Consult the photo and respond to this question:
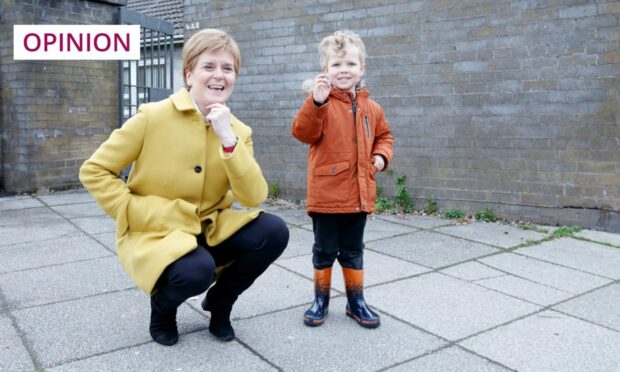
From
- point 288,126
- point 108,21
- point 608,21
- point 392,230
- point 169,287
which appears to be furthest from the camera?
point 108,21

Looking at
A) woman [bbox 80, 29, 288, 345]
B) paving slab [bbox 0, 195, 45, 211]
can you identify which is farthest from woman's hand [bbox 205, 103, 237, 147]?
paving slab [bbox 0, 195, 45, 211]

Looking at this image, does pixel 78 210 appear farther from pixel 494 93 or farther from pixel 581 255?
pixel 581 255

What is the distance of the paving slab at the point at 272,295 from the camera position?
3.50 meters

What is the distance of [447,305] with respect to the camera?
3600 millimetres

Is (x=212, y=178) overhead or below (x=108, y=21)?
below

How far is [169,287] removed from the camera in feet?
8.80

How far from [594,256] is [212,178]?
350cm

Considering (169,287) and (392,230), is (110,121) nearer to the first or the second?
(392,230)

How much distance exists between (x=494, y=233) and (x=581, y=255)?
90 centimetres

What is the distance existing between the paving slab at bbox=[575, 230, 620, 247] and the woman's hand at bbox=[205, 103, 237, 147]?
13.1 ft

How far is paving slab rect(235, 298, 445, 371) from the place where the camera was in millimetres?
2781

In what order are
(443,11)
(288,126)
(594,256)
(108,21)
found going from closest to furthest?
(594,256) → (443,11) → (288,126) → (108,21)

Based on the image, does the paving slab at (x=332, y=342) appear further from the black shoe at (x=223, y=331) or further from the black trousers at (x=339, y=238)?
the black trousers at (x=339, y=238)

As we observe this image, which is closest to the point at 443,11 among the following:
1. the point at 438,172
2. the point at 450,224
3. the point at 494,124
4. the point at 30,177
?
the point at 494,124
